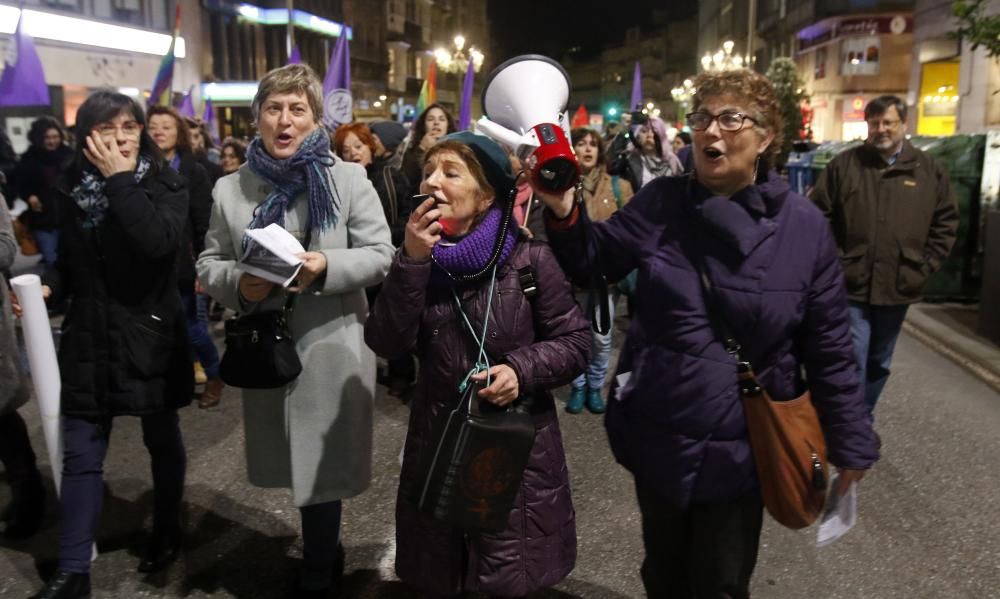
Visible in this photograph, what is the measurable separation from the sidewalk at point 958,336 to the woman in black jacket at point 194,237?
591 centimetres

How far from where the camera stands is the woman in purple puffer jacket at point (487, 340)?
2416mm

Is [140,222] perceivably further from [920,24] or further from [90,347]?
[920,24]

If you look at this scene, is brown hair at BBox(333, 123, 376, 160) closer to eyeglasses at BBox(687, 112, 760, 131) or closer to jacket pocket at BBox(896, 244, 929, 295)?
jacket pocket at BBox(896, 244, 929, 295)

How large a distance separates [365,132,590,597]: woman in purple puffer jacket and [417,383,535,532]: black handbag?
0.27ft

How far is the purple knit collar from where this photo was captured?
2402mm

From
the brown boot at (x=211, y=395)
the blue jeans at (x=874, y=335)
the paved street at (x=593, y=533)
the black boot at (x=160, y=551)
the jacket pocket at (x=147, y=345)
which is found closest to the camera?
the jacket pocket at (x=147, y=345)

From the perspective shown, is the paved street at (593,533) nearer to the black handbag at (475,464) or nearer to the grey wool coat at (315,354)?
the grey wool coat at (315,354)

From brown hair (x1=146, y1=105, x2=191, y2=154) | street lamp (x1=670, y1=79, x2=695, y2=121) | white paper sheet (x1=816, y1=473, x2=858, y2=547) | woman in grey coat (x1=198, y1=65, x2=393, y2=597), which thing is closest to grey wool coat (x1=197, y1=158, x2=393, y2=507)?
woman in grey coat (x1=198, y1=65, x2=393, y2=597)

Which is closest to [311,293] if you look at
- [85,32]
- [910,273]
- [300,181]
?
[300,181]

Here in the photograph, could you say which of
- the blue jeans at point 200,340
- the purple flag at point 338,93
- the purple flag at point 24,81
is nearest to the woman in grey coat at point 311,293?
the blue jeans at point 200,340

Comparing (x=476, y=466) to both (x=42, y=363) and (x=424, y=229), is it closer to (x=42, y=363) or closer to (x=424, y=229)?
(x=424, y=229)

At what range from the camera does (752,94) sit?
7.52 ft

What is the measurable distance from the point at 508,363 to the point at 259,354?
1.00m

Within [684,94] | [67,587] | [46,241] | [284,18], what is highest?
[284,18]
